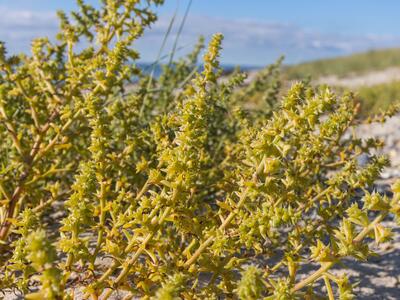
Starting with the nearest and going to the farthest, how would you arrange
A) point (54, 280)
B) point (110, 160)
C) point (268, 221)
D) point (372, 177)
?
1. point (54, 280)
2. point (268, 221)
3. point (372, 177)
4. point (110, 160)

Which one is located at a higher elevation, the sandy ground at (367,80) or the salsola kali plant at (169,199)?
the sandy ground at (367,80)

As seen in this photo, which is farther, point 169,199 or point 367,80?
point 367,80

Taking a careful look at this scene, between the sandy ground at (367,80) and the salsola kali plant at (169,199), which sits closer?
the salsola kali plant at (169,199)

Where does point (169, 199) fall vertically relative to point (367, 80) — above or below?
below

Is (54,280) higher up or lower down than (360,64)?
lower down

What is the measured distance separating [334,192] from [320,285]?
0.60 metres

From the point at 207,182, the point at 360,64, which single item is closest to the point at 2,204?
the point at 207,182

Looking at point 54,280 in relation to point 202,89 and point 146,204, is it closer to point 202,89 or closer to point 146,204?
point 146,204

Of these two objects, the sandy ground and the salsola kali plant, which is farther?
the sandy ground

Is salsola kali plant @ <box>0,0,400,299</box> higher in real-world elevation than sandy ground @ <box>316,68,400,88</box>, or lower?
lower

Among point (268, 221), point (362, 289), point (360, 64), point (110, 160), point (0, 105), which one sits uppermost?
point (360, 64)

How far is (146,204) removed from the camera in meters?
1.66

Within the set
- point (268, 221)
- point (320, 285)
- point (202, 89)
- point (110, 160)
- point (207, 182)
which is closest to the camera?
point (268, 221)

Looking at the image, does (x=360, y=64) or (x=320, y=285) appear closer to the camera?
(x=320, y=285)
